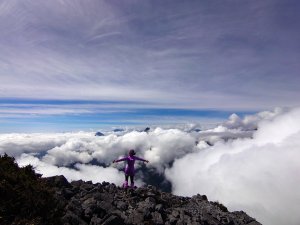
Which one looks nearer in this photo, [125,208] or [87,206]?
[87,206]

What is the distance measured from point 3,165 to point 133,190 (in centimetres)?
1184

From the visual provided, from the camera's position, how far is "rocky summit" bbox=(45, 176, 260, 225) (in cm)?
1878

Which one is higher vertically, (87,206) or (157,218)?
(87,206)

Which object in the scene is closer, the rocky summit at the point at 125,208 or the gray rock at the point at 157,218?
the rocky summit at the point at 125,208

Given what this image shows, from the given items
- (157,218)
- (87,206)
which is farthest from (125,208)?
(87,206)

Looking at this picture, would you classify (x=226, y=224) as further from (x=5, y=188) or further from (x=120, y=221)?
(x=5, y=188)

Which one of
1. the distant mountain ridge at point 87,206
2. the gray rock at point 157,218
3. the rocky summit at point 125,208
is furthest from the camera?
the gray rock at point 157,218

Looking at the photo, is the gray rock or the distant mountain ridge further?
the gray rock

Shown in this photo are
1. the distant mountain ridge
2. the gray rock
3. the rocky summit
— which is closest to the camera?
the distant mountain ridge

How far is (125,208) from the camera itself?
74.7 ft

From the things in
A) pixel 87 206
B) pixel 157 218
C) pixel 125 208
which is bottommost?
pixel 157 218

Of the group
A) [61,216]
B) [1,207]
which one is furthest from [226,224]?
[1,207]

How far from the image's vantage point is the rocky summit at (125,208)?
18781 millimetres

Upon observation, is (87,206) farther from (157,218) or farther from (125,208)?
(157,218)
